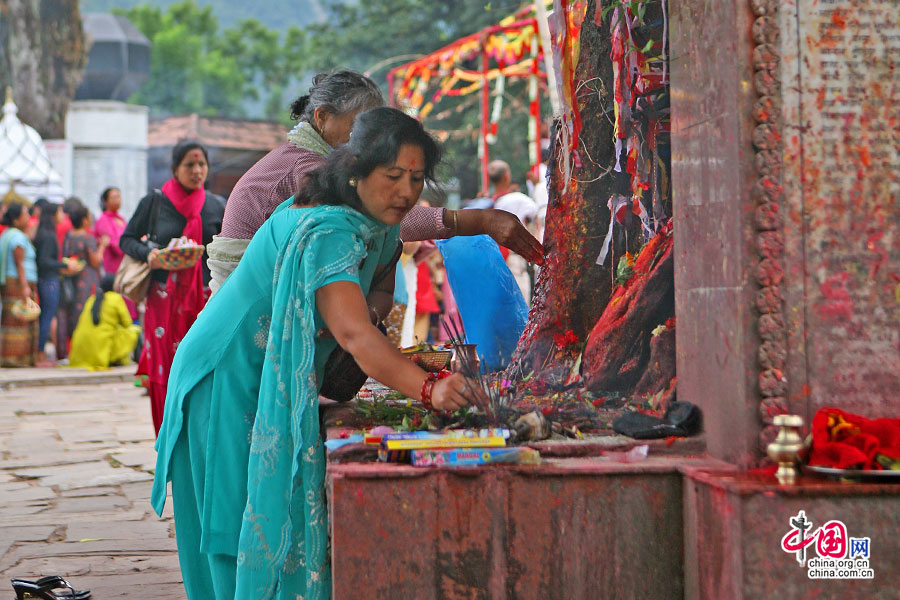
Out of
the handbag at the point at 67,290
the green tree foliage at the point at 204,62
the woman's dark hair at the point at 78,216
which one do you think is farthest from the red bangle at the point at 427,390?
the green tree foliage at the point at 204,62

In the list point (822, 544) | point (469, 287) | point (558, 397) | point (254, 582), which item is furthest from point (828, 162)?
point (469, 287)

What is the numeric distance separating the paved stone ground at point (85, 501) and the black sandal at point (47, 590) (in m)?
0.11

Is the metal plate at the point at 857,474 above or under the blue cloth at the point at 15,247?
under

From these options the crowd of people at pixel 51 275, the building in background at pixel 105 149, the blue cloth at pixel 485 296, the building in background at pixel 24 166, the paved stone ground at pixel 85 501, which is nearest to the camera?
the paved stone ground at pixel 85 501

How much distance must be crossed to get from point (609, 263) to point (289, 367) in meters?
1.46

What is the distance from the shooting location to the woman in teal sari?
2.63 metres

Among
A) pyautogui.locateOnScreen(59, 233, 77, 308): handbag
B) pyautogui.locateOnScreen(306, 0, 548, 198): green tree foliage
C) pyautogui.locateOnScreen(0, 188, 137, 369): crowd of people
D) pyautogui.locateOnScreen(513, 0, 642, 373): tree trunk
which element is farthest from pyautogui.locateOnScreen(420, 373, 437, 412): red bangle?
pyautogui.locateOnScreen(306, 0, 548, 198): green tree foliage

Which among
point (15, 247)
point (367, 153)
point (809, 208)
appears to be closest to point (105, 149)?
point (15, 247)

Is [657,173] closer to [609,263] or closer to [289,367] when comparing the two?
[609,263]

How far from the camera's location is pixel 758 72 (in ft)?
7.82

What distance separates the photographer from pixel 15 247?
11.5 meters

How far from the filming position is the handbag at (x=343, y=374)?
3.09 metres

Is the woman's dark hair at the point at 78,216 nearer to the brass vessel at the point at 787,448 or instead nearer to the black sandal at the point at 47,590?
the black sandal at the point at 47,590

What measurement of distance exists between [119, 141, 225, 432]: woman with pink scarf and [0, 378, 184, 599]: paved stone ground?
0.63 m
